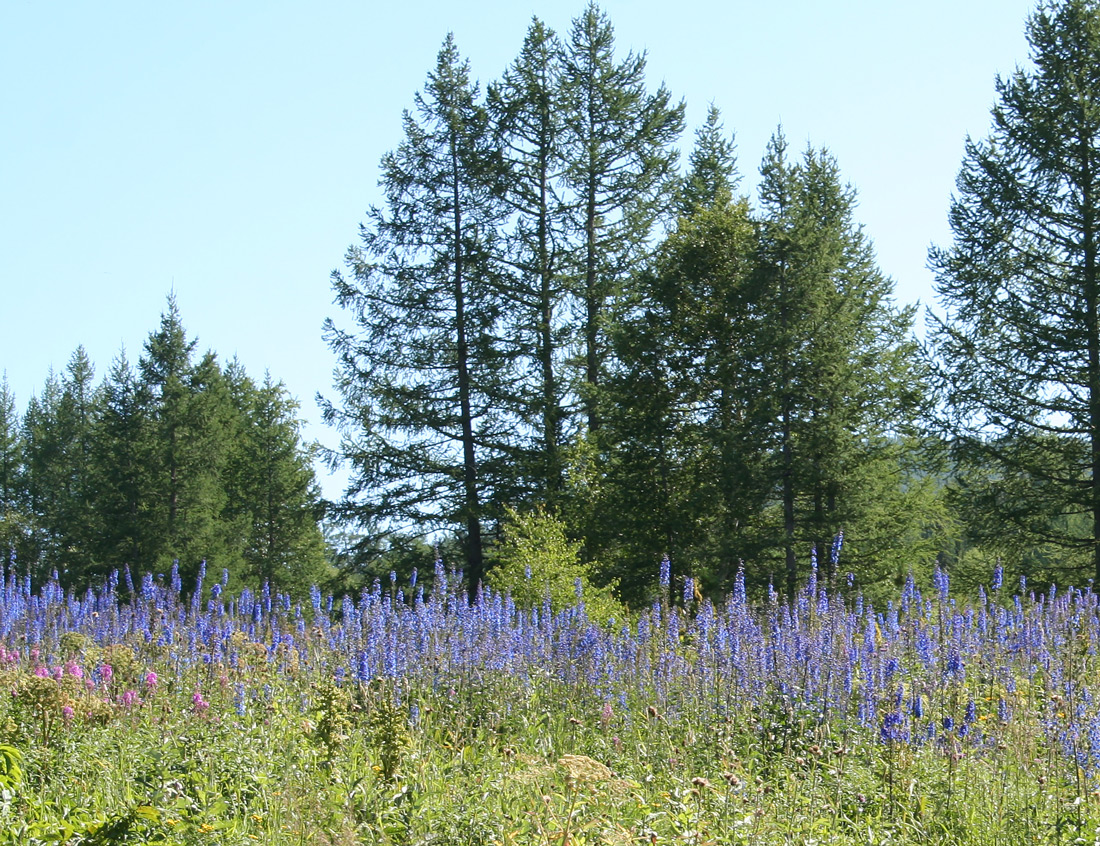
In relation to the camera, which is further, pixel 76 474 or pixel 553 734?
pixel 76 474

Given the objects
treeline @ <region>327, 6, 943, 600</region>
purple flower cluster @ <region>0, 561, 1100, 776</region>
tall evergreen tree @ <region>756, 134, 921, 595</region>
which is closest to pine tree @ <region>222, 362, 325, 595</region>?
treeline @ <region>327, 6, 943, 600</region>

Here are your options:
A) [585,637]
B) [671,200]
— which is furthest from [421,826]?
[671,200]

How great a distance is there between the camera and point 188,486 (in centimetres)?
3297

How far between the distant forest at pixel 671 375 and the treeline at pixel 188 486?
12cm

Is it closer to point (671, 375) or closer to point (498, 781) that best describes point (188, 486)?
point (671, 375)

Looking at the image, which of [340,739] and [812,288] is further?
[812,288]

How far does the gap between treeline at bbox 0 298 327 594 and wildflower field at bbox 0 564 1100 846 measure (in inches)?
806

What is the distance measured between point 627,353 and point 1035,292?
7803mm

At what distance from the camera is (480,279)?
27.0 metres

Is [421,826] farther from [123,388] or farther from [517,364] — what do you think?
[123,388]

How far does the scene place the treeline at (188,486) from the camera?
3278 cm

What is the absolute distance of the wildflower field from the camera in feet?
16.9

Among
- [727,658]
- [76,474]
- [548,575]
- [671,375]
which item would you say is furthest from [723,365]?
[76,474]

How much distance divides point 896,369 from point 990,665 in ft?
48.3
